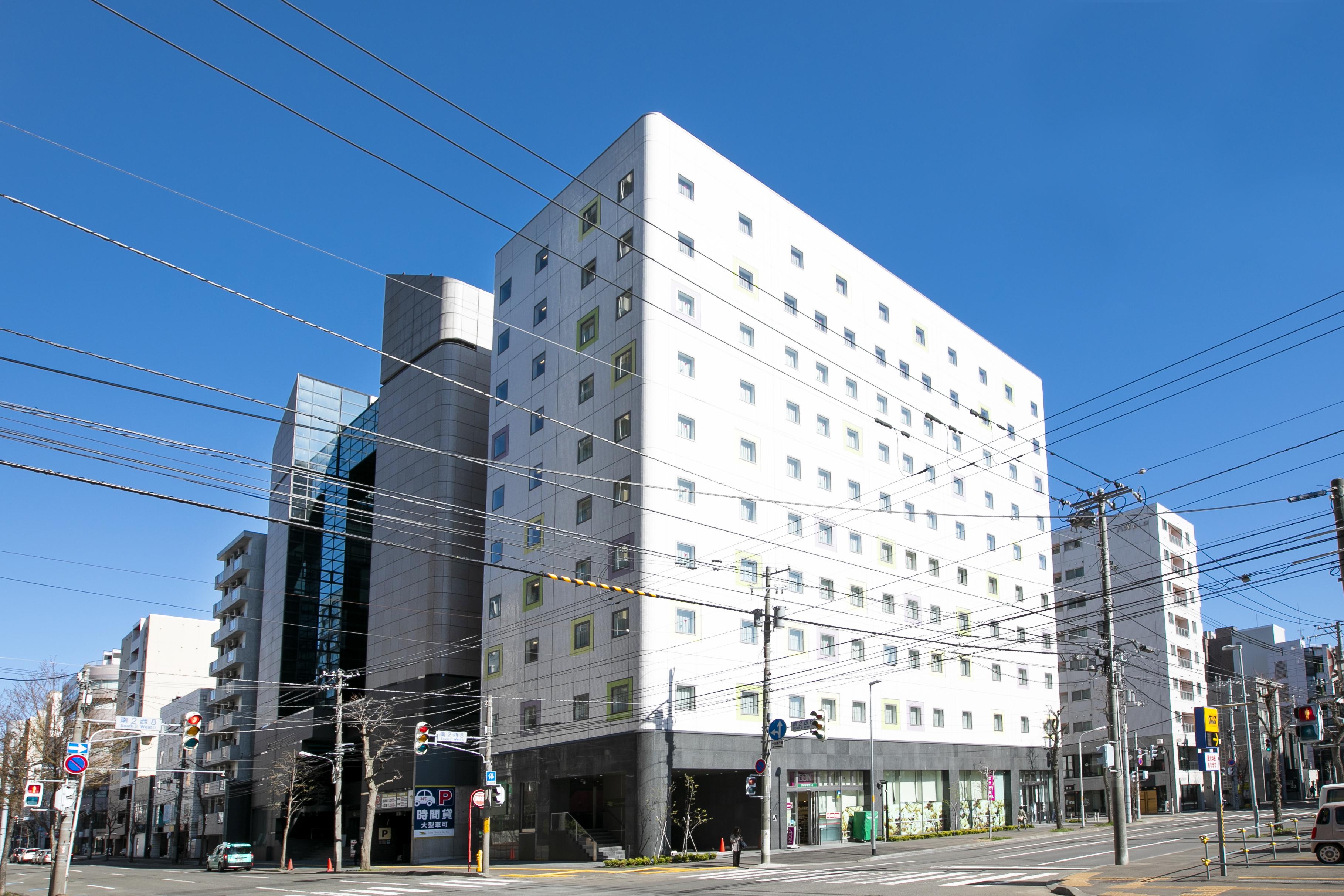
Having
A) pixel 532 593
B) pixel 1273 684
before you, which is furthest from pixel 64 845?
pixel 1273 684

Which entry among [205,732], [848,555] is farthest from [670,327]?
[205,732]

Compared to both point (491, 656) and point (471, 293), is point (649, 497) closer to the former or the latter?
point (491, 656)

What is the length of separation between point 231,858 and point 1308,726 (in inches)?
2512

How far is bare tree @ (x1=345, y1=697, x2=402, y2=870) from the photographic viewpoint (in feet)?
171

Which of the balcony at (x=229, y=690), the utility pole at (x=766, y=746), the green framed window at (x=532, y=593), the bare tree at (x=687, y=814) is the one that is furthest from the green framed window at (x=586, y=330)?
the balcony at (x=229, y=690)

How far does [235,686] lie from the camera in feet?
318

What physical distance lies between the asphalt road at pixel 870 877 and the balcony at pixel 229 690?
138 feet

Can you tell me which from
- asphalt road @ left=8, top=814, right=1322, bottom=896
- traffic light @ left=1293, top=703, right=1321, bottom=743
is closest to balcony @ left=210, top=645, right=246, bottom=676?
asphalt road @ left=8, top=814, right=1322, bottom=896

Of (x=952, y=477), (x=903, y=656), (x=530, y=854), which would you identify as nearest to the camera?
(x=530, y=854)

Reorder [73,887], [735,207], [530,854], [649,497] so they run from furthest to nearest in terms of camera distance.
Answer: [735,207] → [530,854] → [649,497] → [73,887]

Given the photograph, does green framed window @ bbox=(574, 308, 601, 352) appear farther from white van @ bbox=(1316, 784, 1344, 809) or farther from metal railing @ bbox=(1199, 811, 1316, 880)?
white van @ bbox=(1316, 784, 1344, 809)

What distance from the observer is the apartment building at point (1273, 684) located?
316 feet

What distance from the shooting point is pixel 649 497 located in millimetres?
48156

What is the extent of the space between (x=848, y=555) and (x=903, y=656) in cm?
799
